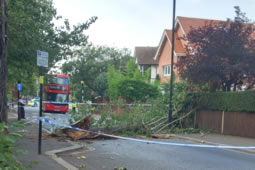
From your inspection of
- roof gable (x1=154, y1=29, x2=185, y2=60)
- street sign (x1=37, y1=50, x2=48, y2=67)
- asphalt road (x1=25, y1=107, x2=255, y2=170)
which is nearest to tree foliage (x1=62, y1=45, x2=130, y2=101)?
roof gable (x1=154, y1=29, x2=185, y2=60)

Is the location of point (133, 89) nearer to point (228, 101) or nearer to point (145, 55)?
point (228, 101)

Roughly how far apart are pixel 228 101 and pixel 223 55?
253cm

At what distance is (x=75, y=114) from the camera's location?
48.0 feet

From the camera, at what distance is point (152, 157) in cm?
1000

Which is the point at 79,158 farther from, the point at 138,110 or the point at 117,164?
the point at 138,110

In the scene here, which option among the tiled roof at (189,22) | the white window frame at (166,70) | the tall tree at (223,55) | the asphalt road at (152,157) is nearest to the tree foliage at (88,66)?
the white window frame at (166,70)

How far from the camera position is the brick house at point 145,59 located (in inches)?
2056

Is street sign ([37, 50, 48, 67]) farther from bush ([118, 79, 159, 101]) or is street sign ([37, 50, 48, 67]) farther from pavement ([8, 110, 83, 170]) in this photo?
bush ([118, 79, 159, 101])

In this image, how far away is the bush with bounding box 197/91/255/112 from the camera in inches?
616

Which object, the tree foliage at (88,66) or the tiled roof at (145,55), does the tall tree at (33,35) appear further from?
the tiled roof at (145,55)

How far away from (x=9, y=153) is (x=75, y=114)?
34.3 feet

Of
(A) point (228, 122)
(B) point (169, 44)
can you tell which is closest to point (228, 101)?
(A) point (228, 122)

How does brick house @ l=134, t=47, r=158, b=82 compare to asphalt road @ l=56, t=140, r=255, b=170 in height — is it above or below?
above

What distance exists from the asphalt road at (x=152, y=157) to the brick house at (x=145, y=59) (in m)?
37.9
